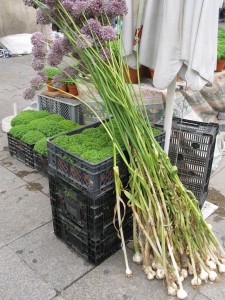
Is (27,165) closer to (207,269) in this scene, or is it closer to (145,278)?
(145,278)

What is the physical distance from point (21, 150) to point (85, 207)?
1.95m

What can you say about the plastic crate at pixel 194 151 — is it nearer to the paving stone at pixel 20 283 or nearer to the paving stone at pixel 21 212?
the paving stone at pixel 21 212

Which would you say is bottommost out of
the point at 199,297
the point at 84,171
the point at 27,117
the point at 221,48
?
the point at 199,297

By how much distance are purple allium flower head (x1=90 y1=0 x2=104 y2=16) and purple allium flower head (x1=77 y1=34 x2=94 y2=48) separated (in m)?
0.18

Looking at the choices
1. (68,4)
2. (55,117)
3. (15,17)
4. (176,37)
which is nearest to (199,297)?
(176,37)

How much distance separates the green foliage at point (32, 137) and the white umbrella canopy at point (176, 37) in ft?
Result: 5.21

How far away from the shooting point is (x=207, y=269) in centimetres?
248

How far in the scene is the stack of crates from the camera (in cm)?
234

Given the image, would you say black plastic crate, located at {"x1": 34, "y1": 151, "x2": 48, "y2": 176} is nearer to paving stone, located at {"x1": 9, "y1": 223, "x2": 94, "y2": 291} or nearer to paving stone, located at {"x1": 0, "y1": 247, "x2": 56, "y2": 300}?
paving stone, located at {"x1": 9, "y1": 223, "x2": 94, "y2": 291}

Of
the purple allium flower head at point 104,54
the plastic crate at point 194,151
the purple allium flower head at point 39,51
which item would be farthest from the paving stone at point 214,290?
the purple allium flower head at point 39,51

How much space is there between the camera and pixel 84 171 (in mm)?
2312

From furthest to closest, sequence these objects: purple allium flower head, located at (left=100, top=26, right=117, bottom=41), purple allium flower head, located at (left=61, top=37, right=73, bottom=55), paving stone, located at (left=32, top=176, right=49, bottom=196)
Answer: paving stone, located at (left=32, top=176, right=49, bottom=196) < purple allium flower head, located at (left=61, top=37, right=73, bottom=55) < purple allium flower head, located at (left=100, top=26, right=117, bottom=41)

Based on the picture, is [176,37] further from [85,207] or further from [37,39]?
[85,207]

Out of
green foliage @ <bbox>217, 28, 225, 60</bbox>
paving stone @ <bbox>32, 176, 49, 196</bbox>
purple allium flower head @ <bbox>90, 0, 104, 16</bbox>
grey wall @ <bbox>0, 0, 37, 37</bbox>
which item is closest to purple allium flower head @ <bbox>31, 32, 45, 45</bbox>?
purple allium flower head @ <bbox>90, 0, 104, 16</bbox>
